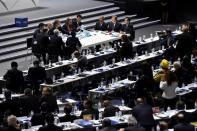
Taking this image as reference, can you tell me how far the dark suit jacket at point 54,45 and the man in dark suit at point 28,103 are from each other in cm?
625

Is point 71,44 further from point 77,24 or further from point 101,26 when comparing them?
point 101,26

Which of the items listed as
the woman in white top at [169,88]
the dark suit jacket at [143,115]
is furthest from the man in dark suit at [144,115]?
the woman in white top at [169,88]

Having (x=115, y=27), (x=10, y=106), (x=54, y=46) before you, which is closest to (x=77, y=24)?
(x=115, y=27)

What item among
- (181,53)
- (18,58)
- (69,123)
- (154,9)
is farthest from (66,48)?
(154,9)

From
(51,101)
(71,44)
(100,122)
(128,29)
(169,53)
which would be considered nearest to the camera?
(100,122)

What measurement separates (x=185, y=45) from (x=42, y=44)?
5403 millimetres

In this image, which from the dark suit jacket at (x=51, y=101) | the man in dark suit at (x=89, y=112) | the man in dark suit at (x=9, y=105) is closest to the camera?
the man in dark suit at (x=89, y=112)

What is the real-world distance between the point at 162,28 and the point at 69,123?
16.2 m

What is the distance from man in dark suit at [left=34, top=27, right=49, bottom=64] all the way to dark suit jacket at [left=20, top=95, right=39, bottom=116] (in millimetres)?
6284

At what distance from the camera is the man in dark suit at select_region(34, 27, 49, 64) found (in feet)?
73.9

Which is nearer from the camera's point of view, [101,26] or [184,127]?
[184,127]

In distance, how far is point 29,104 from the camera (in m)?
16.4

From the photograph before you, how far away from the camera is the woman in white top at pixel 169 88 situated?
17.0 meters

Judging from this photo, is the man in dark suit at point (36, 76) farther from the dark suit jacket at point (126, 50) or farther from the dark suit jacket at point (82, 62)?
the dark suit jacket at point (126, 50)
